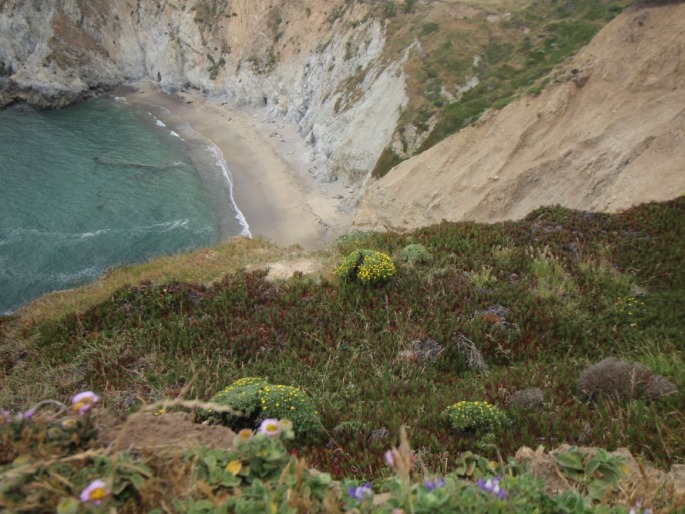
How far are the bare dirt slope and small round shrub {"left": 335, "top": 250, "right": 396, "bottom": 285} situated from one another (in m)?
16.3

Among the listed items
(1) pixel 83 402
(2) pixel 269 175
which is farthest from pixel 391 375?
(2) pixel 269 175

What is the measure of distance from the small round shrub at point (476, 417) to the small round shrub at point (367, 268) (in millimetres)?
5821

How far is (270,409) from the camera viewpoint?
22.9ft

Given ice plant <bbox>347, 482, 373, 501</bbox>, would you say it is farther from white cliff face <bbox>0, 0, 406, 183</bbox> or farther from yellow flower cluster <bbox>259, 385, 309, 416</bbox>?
white cliff face <bbox>0, 0, 406, 183</bbox>

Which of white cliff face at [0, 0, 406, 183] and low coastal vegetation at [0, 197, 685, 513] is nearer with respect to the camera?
low coastal vegetation at [0, 197, 685, 513]

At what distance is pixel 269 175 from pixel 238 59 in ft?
93.8

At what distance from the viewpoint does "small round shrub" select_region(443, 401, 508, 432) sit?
21.9ft

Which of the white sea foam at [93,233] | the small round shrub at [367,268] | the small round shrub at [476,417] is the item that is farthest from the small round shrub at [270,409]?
the white sea foam at [93,233]

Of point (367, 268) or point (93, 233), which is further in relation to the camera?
point (93, 233)

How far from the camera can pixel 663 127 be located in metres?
24.6

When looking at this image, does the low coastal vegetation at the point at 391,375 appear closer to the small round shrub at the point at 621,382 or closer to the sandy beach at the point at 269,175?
the small round shrub at the point at 621,382

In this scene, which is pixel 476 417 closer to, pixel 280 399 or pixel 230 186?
pixel 280 399

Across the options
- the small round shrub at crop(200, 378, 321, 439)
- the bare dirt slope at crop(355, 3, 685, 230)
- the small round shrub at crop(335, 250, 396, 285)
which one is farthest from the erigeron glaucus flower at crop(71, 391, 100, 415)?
the bare dirt slope at crop(355, 3, 685, 230)

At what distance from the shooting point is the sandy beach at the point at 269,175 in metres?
39.0
